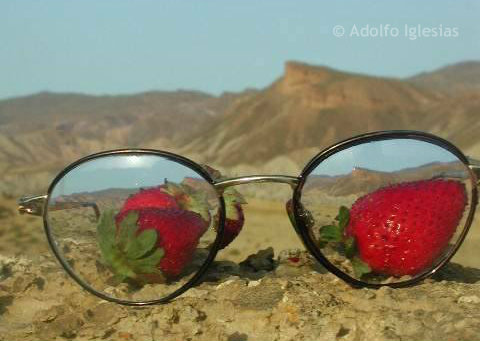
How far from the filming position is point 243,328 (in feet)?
3.90

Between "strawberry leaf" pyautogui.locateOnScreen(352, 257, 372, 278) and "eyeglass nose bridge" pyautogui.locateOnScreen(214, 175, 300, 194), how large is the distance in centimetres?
19

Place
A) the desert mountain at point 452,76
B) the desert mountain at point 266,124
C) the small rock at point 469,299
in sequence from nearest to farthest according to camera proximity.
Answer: the small rock at point 469,299 → the desert mountain at point 266,124 → the desert mountain at point 452,76

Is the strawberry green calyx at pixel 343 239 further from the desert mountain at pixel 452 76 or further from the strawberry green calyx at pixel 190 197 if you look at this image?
the desert mountain at pixel 452 76

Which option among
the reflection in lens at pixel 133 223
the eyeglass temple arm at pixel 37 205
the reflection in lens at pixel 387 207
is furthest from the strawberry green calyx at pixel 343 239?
the eyeglass temple arm at pixel 37 205

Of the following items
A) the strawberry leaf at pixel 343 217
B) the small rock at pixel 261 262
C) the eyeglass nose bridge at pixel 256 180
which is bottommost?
the small rock at pixel 261 262

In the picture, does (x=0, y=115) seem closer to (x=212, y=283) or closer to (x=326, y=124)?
(x=326, y=124)

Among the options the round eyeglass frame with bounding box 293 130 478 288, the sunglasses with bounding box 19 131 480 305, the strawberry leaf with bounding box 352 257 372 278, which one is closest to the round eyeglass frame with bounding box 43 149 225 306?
the sunglasses with bounding box 19 131 480 305

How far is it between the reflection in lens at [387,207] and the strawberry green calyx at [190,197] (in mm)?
199

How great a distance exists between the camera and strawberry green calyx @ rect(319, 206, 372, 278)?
1338 mm

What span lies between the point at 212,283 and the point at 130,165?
0.29 m

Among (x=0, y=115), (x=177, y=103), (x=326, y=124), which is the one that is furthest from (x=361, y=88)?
(x=0, y=115)

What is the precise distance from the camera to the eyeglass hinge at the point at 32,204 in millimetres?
1389

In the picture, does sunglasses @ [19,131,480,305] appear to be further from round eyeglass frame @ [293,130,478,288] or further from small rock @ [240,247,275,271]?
small rock @ [240,247,275,271]

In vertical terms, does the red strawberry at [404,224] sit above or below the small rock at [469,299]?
above
